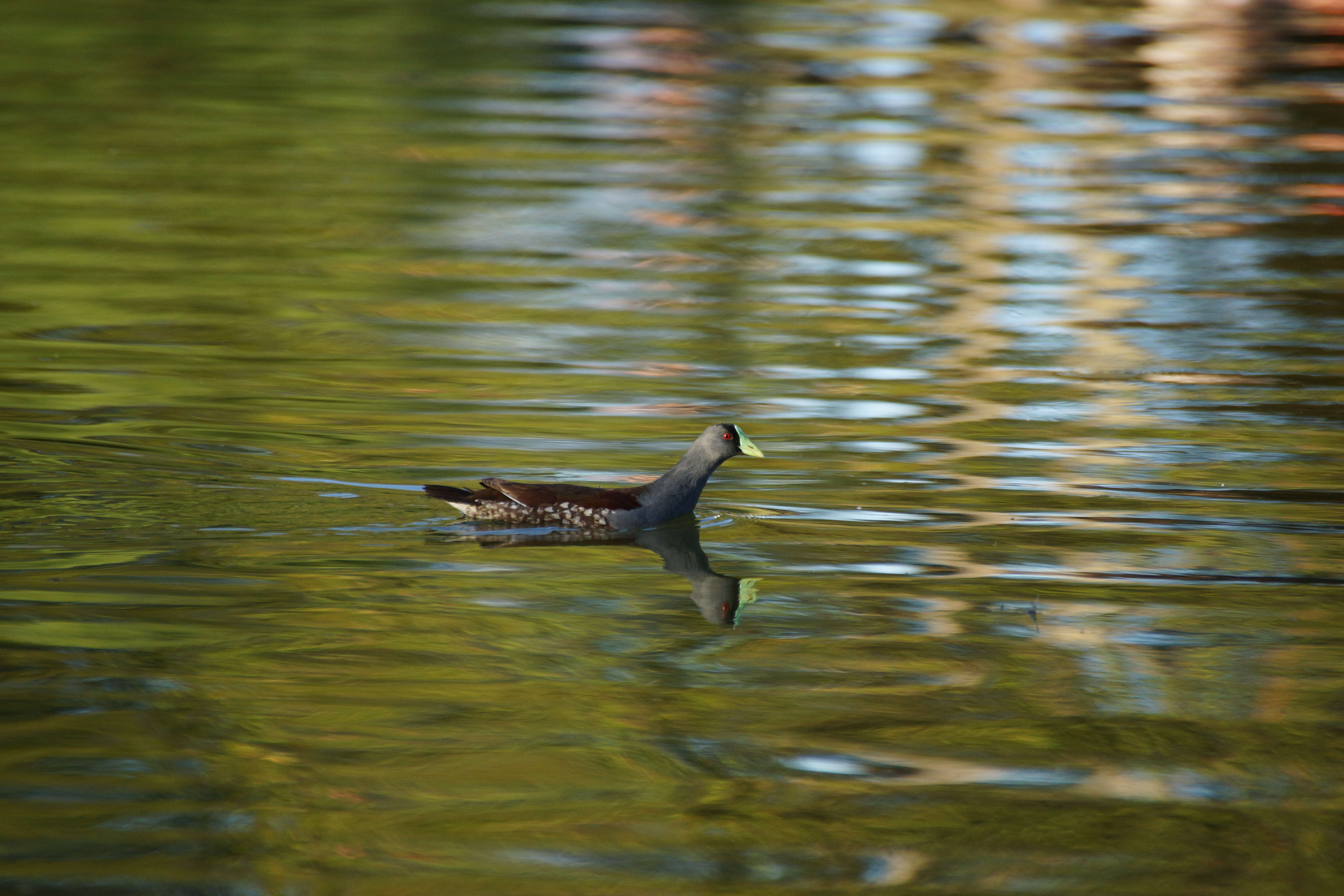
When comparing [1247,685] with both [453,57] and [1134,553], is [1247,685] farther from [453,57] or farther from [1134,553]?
[453,57]

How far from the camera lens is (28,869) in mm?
5434

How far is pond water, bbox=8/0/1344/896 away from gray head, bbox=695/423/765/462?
39cm

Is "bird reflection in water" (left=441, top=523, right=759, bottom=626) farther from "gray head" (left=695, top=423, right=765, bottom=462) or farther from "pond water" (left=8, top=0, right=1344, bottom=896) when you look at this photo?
"gray head" (left=695, top=423, right=765, bottom=462)

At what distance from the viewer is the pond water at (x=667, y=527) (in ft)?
19.5

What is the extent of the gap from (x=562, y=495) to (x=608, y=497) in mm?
232

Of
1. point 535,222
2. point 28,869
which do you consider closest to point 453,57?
point 535,222

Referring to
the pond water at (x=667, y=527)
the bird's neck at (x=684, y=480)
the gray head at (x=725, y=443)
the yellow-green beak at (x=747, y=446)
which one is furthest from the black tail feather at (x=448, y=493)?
the yellow-green beak at (x=747, y=446)

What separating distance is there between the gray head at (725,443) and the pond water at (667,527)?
1.28 feet

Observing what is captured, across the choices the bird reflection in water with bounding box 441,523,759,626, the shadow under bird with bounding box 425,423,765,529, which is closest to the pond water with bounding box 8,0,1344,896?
the bird reflection in water with bounding box 441,523,759,626

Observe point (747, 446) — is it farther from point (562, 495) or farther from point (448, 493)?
point (448, 493)

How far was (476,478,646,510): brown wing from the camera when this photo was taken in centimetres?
862

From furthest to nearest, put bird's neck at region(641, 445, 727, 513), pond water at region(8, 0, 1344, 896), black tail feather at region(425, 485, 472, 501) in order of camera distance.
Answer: bird's neck at region(641, 445, 727, 513), black tail feather at region(425, 485, 472, 501), pond water at region(8, 0, 1344, 896)

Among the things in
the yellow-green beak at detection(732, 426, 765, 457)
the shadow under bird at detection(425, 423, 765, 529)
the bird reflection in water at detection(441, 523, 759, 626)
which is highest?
the yellow-green beak at detection(732, 426, 765, 457)

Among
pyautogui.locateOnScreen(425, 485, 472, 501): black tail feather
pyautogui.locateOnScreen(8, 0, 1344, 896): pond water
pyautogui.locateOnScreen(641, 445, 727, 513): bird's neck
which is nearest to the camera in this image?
pyautogui.locateOnScreen(8, 0, 1344, 896): pond water
